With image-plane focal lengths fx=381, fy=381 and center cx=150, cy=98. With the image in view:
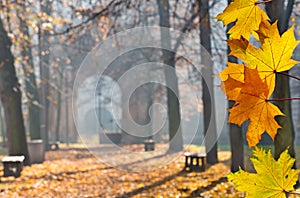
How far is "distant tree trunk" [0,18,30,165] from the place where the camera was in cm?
1136

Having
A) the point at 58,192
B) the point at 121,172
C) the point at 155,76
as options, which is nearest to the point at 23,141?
the point at 121,172

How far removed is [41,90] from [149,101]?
8.41m

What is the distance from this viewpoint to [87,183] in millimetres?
9062

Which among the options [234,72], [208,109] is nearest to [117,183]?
[208,109]

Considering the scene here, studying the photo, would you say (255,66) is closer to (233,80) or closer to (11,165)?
(233,80)

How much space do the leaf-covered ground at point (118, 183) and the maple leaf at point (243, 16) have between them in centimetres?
630

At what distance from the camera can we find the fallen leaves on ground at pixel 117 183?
7.49 metres

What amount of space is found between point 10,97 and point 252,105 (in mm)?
11625

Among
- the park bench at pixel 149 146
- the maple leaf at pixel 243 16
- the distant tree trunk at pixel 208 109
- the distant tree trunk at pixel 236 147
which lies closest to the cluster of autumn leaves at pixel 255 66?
the maple leaf at pixel 243 16

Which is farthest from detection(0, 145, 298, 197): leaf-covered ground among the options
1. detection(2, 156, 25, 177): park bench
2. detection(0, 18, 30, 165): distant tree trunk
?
detection(0, 18, 30, 165): distant tree trunk

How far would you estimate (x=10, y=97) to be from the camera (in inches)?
451

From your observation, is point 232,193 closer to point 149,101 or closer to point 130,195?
point 130,195

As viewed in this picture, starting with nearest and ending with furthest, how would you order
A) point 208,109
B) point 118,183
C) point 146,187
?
point 146,187 → point 118,183 → point 208,109

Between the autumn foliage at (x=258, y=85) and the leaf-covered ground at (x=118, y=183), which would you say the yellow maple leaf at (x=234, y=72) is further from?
the leaf-covered ground at (x=118, y=183)
